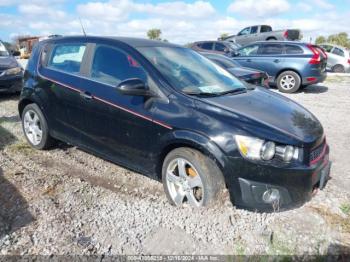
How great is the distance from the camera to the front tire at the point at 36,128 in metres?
4.93

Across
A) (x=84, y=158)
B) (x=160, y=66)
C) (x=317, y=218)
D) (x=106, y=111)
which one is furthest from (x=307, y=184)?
(x=84, y=158)

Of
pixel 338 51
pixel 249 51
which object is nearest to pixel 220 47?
pixel 249 51

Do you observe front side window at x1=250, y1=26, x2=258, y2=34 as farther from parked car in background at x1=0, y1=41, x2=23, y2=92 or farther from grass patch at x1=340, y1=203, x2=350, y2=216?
grass patch at x1=340, y1=203, x2=350, y2=216

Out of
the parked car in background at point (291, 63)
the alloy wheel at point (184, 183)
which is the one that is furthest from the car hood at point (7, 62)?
the parked car in background at point (291, 63)

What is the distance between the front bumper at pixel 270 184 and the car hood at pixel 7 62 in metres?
7.68

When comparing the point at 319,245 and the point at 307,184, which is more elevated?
the point at 307,184

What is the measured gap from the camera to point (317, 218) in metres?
3.34

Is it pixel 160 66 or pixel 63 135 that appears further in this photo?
pixel 63 135

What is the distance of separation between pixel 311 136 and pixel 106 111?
84.5 inches

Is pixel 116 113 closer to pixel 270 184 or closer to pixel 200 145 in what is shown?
pixel 200 145

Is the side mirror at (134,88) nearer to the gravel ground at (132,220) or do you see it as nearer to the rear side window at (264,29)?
the gravel ground at (132,220)

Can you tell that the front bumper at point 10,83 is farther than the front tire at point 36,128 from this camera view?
Yes

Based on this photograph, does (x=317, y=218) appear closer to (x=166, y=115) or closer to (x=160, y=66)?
(x=166, y=115)

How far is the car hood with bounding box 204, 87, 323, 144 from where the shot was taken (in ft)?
10.6
